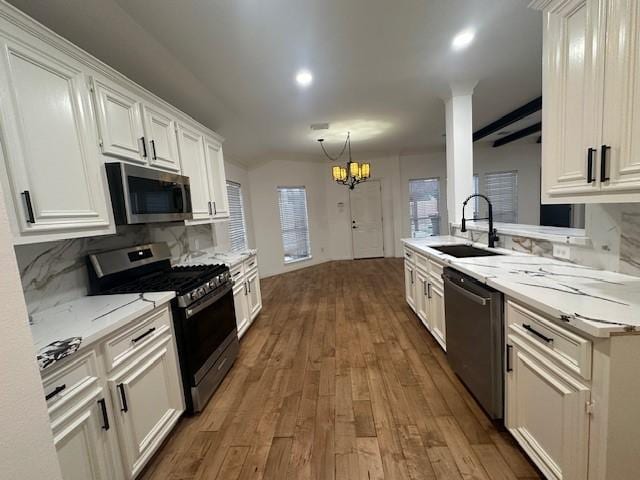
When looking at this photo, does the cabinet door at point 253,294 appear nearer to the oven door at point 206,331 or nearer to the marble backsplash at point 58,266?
the oven door at point 206,331

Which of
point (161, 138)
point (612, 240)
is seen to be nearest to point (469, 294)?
point (612, 240)

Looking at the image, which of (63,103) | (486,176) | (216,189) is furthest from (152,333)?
(486,176)

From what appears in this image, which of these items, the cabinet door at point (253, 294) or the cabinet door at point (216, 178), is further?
the cabinet door at point (253, 294)

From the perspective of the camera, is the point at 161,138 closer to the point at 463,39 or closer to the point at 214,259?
the point at 214,259

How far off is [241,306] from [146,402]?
1504 mm

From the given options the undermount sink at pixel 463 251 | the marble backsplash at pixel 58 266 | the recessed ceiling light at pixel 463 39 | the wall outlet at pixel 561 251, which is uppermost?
the recessed ceiling light at pixel 463 39

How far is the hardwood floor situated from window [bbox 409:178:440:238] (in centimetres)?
447

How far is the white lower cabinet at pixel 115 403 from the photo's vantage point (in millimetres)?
1041

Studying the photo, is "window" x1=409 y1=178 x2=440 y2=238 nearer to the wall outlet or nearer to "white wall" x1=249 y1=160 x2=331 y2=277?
"white wall" x1=249 y1=160 x2=331 y2=277

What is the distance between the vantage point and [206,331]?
199cm

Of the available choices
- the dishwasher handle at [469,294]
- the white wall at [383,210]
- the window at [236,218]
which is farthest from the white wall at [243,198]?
the dishwasher handle at [469,294]

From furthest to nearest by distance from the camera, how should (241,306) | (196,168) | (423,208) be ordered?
(423,208)
(241,306)
(196,168)

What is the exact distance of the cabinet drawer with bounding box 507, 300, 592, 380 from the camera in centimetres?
98

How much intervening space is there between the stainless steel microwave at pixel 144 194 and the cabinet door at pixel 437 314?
2279mm
